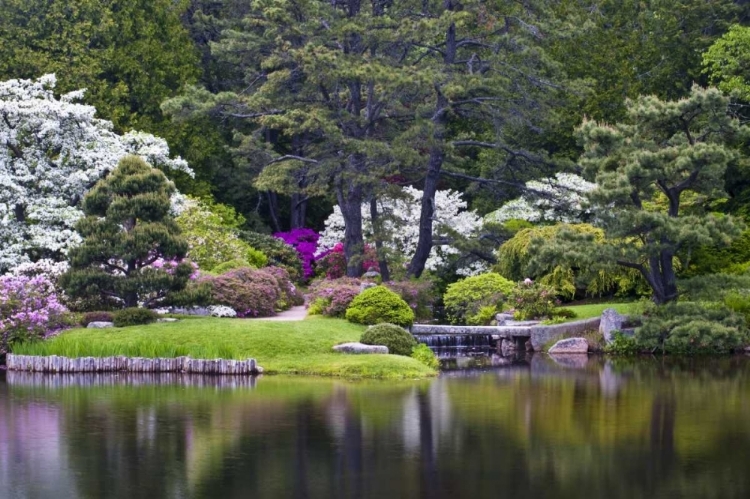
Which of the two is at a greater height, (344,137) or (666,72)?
(666,72)

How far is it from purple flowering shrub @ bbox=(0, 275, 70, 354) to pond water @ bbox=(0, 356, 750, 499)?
64.0 inches

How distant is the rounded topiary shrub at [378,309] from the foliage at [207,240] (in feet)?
17.7

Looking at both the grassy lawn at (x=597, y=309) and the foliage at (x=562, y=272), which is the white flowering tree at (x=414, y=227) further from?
the grassy lawn at (x=597, y=309)

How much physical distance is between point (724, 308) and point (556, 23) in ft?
32.2

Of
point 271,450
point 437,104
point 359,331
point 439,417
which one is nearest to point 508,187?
point 437,104

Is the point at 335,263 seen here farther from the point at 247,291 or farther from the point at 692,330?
the point at 692,330

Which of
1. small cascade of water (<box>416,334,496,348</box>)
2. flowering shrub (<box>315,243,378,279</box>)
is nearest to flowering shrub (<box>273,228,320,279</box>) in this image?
flowering shrub (<box>315,243,378,279</box>)

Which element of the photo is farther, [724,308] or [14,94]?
[14,94]

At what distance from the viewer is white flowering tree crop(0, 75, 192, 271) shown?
94.7ft

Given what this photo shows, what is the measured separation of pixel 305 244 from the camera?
41.0 metres

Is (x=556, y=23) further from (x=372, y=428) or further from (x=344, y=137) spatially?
(x=372, y=428)

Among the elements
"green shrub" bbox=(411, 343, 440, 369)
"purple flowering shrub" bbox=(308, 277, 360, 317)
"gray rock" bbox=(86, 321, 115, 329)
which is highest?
"purple flowering shrub" bbox=(308, 277, 360, 317)

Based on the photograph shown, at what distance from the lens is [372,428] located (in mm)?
16766

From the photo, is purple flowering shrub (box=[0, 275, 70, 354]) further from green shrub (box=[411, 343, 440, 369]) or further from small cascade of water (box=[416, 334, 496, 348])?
small cascade of water (box=[416, 334, 496, 348])
